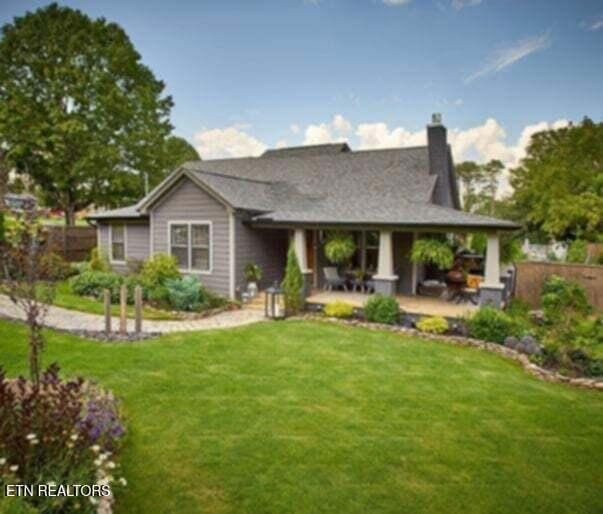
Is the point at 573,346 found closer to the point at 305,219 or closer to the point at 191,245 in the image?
the point at 305,219

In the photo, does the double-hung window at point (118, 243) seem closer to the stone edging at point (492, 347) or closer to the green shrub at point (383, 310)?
the stone edging at point (492, 347)

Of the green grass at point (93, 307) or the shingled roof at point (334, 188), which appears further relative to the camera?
the shingled roof at point (334, 188)

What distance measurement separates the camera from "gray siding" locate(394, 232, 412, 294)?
45.6 ft

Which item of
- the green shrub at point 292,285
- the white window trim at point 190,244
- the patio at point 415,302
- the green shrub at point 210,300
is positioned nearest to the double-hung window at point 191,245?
the white window trim at point 190,244

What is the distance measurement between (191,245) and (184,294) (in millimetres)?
2329

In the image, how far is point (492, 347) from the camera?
9453mm

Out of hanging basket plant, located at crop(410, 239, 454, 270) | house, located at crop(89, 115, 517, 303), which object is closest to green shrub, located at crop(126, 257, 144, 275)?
house, located at crop(89, 115, 517, 303)

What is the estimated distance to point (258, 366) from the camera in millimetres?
7809

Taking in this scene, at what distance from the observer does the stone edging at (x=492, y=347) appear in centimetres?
754

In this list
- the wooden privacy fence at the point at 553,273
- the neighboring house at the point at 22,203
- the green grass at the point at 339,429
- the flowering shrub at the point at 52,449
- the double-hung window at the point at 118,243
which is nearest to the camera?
the flowering shrub at the point at 52,449

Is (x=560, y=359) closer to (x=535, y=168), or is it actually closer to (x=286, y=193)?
(x=286, y=193)

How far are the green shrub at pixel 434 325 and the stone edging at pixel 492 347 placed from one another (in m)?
0.13

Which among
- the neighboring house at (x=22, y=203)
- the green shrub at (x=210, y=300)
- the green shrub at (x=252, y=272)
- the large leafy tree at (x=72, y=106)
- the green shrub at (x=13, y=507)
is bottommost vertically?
the green shrub at (x=13, y=507)

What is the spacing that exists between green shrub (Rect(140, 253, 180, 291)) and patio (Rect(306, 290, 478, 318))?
4795 mm
